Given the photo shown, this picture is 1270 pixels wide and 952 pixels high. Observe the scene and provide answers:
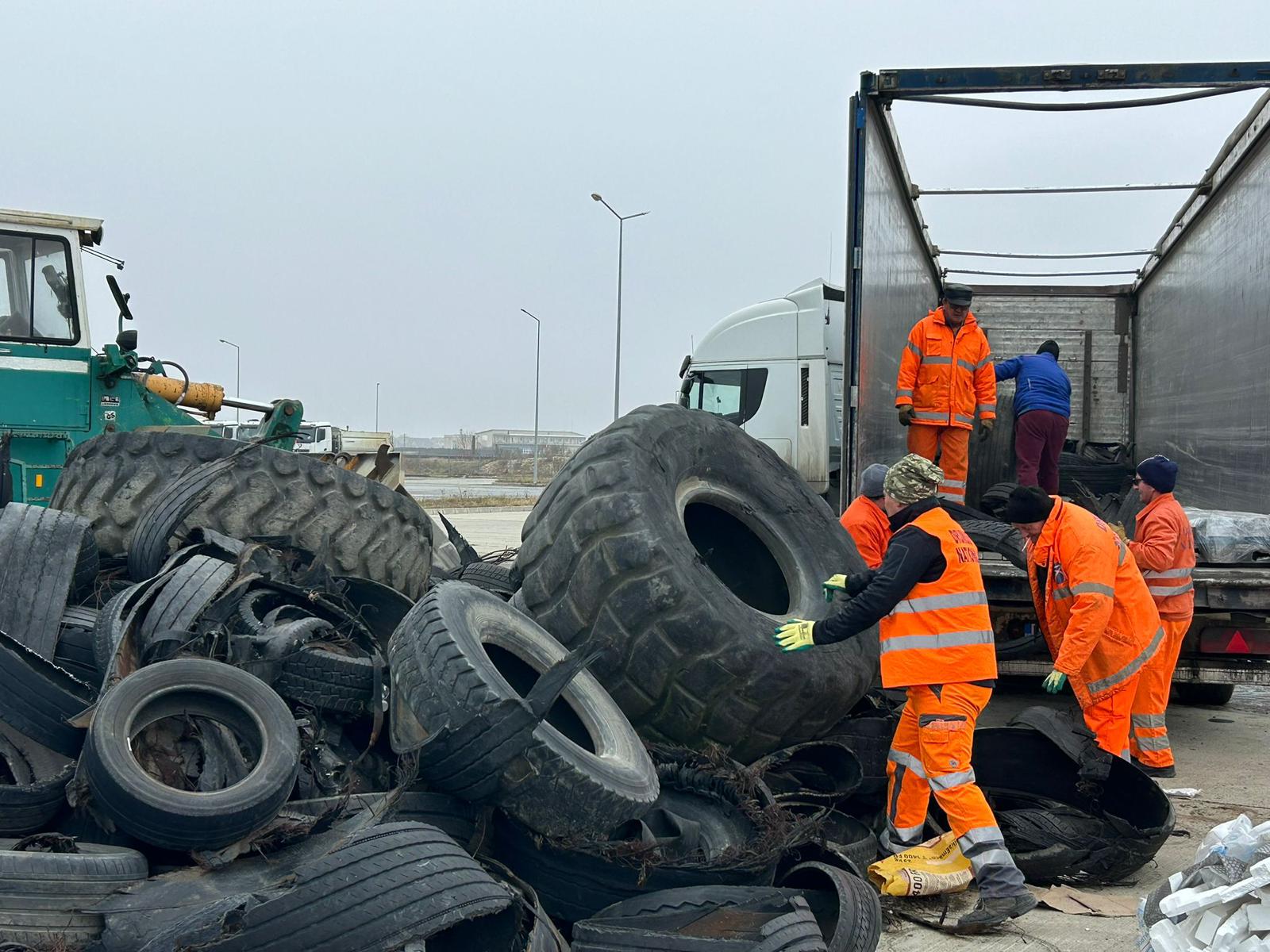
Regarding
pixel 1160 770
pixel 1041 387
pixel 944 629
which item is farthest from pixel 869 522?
pixel 1041 387

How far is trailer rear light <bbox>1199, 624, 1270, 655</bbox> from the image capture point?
19.8ft

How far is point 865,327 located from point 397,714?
420cm

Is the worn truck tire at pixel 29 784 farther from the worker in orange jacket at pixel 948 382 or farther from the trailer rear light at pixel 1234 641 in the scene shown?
the worker in orange jacket at pixel 948 382

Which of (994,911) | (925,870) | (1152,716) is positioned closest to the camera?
(994,911)

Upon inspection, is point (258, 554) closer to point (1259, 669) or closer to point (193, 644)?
point (193, 644)

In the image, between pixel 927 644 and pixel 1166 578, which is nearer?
pixel 927 644

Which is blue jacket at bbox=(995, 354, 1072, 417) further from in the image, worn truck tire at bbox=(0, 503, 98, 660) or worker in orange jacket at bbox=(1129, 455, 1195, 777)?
worn truck tire at bbox=(0, 503, 98, 660)

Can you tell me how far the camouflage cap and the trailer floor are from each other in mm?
1514

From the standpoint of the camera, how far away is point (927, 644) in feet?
14.1

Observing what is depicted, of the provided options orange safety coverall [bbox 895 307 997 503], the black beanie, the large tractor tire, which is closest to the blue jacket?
orange safety coverall [bbox 895 307 997 503]

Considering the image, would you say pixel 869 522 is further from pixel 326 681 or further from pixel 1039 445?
pixel 326 681

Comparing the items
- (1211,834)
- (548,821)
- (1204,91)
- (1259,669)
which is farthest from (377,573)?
(1204,91)

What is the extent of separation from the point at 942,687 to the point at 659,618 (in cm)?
112

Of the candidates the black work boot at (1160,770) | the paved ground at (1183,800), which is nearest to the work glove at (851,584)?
the paved ground at (1183,800)
